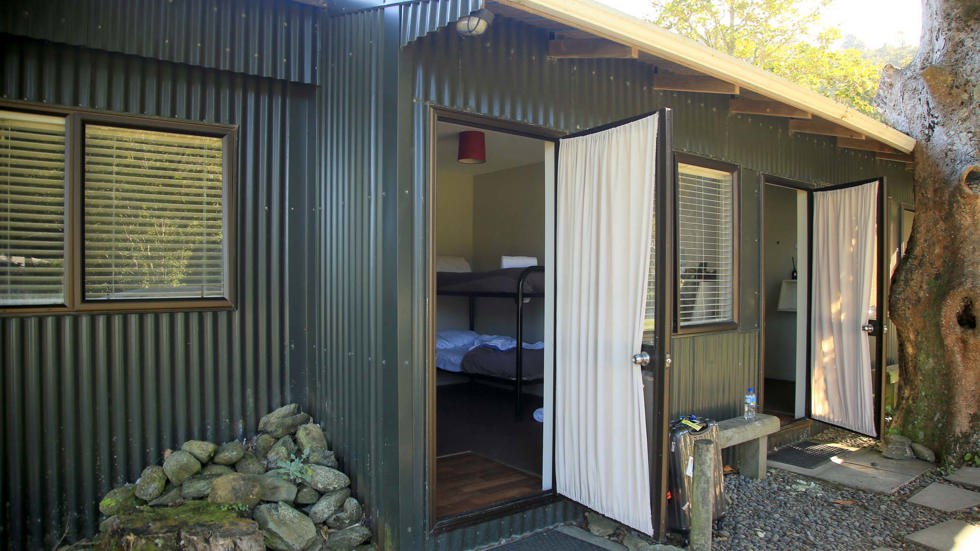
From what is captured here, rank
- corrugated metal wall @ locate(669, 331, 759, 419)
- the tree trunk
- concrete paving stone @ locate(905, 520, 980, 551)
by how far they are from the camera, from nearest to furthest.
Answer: concrete paving stone @ locate(905, 520, 980, 551) → corrugated metal wall @ locate(669, 331, 759, 419) → the tree trunk

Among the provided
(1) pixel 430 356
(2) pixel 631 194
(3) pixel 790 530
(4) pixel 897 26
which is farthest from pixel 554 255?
(4) pixel 897 26

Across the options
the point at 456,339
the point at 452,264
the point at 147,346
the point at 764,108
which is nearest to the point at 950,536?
the point at 764,108

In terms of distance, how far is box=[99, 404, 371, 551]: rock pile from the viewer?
2.85m

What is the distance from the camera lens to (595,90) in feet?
13.0

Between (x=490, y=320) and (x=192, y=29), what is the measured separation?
199 inches

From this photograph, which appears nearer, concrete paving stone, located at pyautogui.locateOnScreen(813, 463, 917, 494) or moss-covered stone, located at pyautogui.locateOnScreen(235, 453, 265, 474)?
moss-covered stone, located at pyautogui.locateOnScreen(235, 453, 265, 474)

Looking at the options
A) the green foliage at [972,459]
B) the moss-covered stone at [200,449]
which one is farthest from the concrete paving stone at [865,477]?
the moss-covered stone at [200,449]

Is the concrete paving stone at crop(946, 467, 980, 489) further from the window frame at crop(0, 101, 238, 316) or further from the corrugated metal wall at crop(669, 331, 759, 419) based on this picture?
the window frame at crop(0, 101, 238, 316)

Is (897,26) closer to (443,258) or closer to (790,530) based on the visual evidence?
(443,258)

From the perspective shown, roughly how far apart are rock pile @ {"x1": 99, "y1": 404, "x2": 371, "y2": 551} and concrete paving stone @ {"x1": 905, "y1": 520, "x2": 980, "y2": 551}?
3223mm

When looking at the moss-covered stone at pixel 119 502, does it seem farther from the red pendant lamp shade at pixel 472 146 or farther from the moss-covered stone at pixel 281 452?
the red pendant lamp shade at pixel 472 146

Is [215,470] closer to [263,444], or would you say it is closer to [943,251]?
[263,444]

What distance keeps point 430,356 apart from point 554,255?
108 centimetres

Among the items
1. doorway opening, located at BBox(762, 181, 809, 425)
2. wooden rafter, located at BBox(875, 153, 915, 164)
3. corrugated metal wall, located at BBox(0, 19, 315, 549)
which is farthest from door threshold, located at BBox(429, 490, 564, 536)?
wooden rafter, located at BBox(875, 153, 915, 164)
